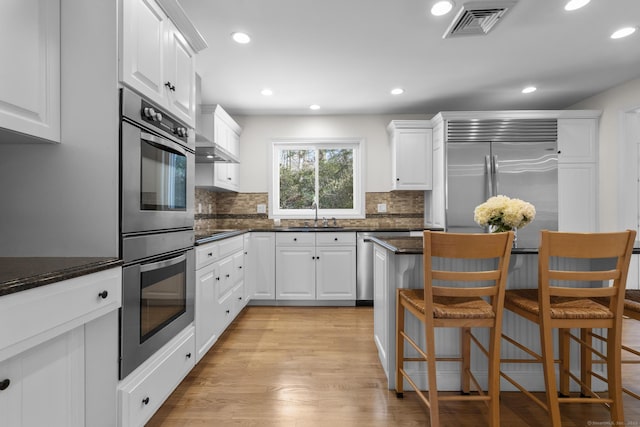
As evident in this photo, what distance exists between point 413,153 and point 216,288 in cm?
296

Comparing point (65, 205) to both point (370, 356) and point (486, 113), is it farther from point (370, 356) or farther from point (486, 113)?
point (486, 113)

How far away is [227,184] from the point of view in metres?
3.99

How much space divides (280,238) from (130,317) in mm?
2589

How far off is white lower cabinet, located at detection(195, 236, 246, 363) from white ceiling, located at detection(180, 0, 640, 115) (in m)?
1.65

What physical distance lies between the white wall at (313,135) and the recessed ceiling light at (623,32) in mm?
2193

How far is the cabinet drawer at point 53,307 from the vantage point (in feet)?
2.79

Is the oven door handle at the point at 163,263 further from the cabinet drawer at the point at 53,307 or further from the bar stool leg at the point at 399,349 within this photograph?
the bar stool leg at the point at 399,349

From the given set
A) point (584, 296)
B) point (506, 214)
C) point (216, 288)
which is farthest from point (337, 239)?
point (584, 296)

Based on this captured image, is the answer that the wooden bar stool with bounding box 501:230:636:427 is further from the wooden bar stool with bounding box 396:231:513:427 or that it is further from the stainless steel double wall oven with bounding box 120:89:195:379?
the stainless steel double wall oven with bounding box 120:89:195:379

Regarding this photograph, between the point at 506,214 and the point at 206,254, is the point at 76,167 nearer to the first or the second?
the point at 206,254

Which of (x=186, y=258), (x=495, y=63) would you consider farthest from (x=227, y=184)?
(x=495, y=63)

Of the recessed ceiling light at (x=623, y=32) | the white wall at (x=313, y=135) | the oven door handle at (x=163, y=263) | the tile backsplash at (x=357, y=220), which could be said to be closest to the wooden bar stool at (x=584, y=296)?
the oven door handle at (x=163, y=263)

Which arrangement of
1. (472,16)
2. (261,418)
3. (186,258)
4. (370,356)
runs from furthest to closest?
(370,356) < (472,16) < (186,258) < (261,418)

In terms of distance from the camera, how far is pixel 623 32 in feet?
8.52
